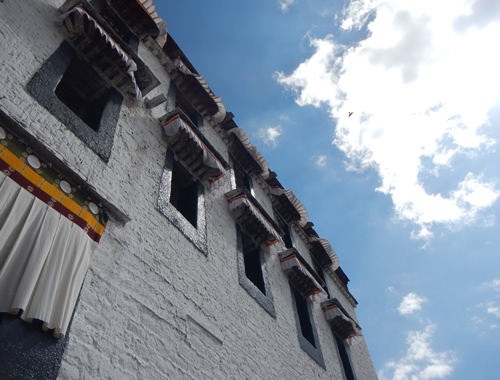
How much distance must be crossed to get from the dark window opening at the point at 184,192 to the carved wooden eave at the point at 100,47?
56.8 inches

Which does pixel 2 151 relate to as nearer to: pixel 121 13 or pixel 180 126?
pixel 180 126

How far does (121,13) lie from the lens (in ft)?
24.8

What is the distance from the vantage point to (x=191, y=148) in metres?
6.75

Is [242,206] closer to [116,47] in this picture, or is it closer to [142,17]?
[116,47]

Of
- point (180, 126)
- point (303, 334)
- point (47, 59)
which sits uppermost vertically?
point (180, 126)

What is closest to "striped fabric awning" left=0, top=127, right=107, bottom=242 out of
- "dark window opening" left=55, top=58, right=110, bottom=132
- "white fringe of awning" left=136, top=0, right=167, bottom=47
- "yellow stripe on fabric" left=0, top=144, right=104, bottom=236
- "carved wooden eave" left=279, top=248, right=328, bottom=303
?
"yellow stripe on fabric" left=0, top=144, right=104, bottom=236

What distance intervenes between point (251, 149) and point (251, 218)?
10.2 feet

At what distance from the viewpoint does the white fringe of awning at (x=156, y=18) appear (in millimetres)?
7672

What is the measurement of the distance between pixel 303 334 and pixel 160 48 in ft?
21.7

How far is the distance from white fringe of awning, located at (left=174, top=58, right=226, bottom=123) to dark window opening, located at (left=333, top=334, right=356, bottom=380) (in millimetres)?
6076

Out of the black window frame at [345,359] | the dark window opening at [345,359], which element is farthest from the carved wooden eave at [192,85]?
the dark window opening at [345,359]

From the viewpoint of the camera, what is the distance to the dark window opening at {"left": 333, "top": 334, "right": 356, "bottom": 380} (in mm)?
9242

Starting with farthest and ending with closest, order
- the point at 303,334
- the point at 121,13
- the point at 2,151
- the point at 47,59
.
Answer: the point at 303,334
the point at 121,13
the point at 47,59
the point at 2,151

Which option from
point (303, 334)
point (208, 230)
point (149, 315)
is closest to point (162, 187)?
point (208, 230)
